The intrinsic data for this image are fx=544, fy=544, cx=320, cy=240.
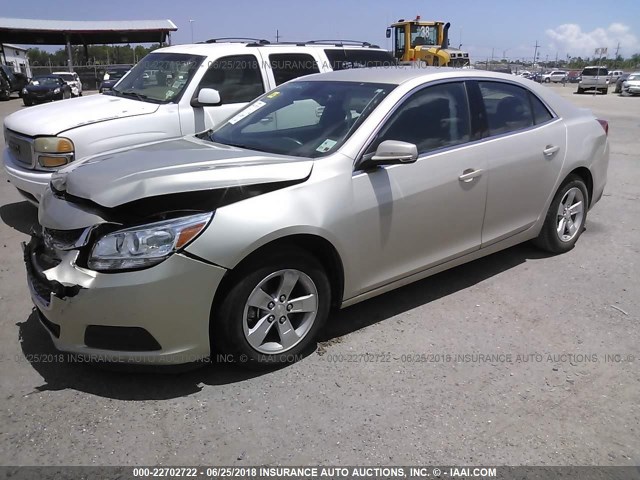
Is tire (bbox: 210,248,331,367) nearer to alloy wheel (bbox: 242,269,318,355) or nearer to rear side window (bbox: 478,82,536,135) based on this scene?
alloy wheel (bbox: 242,269,318,355)

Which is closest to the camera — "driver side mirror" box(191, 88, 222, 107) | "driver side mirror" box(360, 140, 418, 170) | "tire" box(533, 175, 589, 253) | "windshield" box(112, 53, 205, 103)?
"driver side mirror" box(360, 140, 418, 170)

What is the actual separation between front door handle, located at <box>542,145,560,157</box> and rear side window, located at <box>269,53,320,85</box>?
3.59 meters

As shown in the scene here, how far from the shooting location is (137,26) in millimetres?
43875

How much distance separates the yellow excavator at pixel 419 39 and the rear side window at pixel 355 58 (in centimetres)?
1670

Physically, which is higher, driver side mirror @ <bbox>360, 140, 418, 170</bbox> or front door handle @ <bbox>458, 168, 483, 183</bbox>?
driver side mirror @ <bbox>360, 140, 418, 170</bbox>

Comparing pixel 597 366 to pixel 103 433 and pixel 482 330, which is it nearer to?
pixel 482 330

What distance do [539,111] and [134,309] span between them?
3.74 metres

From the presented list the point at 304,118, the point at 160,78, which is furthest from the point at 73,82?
the point at 304,118

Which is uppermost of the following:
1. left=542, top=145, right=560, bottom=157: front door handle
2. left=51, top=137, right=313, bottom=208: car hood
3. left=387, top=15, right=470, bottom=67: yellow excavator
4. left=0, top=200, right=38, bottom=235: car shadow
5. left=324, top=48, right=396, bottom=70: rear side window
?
left=387, top=15, right=470, bottom=67: yellow excavator

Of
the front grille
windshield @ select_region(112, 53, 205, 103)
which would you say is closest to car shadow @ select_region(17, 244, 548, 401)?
the front grille

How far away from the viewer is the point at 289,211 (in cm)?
306

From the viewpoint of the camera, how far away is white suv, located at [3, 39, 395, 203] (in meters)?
5.40

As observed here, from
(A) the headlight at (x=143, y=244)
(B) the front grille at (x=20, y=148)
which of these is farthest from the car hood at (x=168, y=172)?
(B) the front grille at (x=20, y=148)

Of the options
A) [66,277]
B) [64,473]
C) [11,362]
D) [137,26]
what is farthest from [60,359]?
[137,26]
